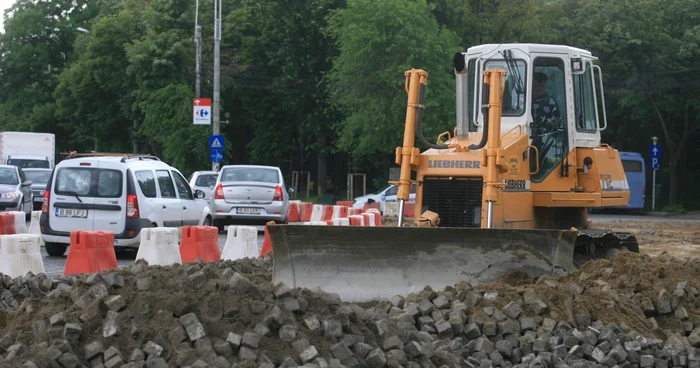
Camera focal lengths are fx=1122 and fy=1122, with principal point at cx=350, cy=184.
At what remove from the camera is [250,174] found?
85.4 ft

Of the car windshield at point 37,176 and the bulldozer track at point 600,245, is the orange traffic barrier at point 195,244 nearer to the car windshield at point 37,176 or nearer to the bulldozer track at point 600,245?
the bulldozer track at point 600,245

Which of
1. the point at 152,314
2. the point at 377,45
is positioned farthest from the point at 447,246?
the point at 377,45

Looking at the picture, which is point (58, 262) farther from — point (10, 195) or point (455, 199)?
point (10, 195)

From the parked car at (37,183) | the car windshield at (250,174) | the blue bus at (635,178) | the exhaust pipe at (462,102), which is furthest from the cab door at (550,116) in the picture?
the blue bus at (635,178)

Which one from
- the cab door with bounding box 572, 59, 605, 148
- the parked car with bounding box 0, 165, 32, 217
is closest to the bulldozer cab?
the cab door with bounding box 572, 59, 605, 148

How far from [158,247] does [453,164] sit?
13.1 feet

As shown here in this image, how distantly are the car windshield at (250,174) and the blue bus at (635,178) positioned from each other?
84.7 ft

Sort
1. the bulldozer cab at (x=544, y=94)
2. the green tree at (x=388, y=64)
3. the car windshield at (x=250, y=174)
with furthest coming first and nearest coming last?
the green tree at (x=388, y=64) → the car windshield at (x=250, y=174) → the bulldozer cab at (x=544, y=94)

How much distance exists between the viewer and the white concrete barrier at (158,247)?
13.8 meters

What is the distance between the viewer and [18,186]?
98.2 ft

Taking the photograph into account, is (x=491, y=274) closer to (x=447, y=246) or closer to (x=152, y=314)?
(x=447, y=246)

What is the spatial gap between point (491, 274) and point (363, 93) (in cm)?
3528

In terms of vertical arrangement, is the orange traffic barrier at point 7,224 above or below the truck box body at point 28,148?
below

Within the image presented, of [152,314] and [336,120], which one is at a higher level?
[336,120]
